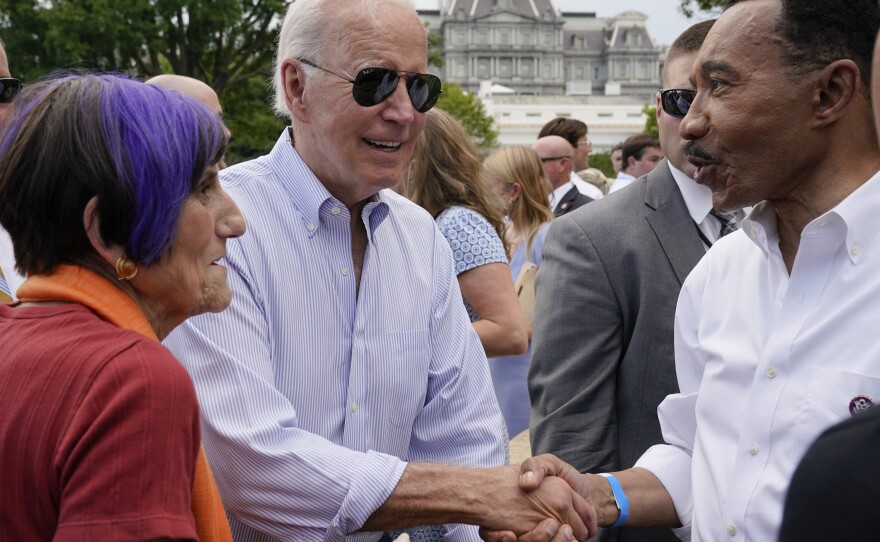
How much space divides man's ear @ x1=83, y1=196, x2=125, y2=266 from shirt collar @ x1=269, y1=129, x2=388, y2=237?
1.01 meters

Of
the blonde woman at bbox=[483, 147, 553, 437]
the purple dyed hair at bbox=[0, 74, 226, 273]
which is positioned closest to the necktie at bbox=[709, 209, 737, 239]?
the purple dyed hair at bbox=[0, 74, 226, 273]

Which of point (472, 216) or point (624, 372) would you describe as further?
point (472, 216)

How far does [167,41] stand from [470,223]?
28540mm

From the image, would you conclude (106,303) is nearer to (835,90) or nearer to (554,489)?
(554,489)

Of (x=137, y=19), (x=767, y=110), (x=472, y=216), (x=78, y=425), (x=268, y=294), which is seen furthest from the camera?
(x=137, y=19)

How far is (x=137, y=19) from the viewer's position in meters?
30.0

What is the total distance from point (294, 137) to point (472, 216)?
1684 millimetres

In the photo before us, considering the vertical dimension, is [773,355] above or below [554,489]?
above

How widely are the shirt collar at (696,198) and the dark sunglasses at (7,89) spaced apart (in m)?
2.48

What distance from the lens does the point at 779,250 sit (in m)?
2.56

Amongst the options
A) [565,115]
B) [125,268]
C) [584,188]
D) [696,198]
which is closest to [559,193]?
[584,188]

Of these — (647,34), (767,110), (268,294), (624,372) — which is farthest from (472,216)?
(647,34)

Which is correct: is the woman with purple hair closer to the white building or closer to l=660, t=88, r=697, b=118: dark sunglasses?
l=660, t=88, r=697, b=118: dark sunglasses

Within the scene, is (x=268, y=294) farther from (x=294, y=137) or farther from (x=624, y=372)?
(x=624, y=372)
